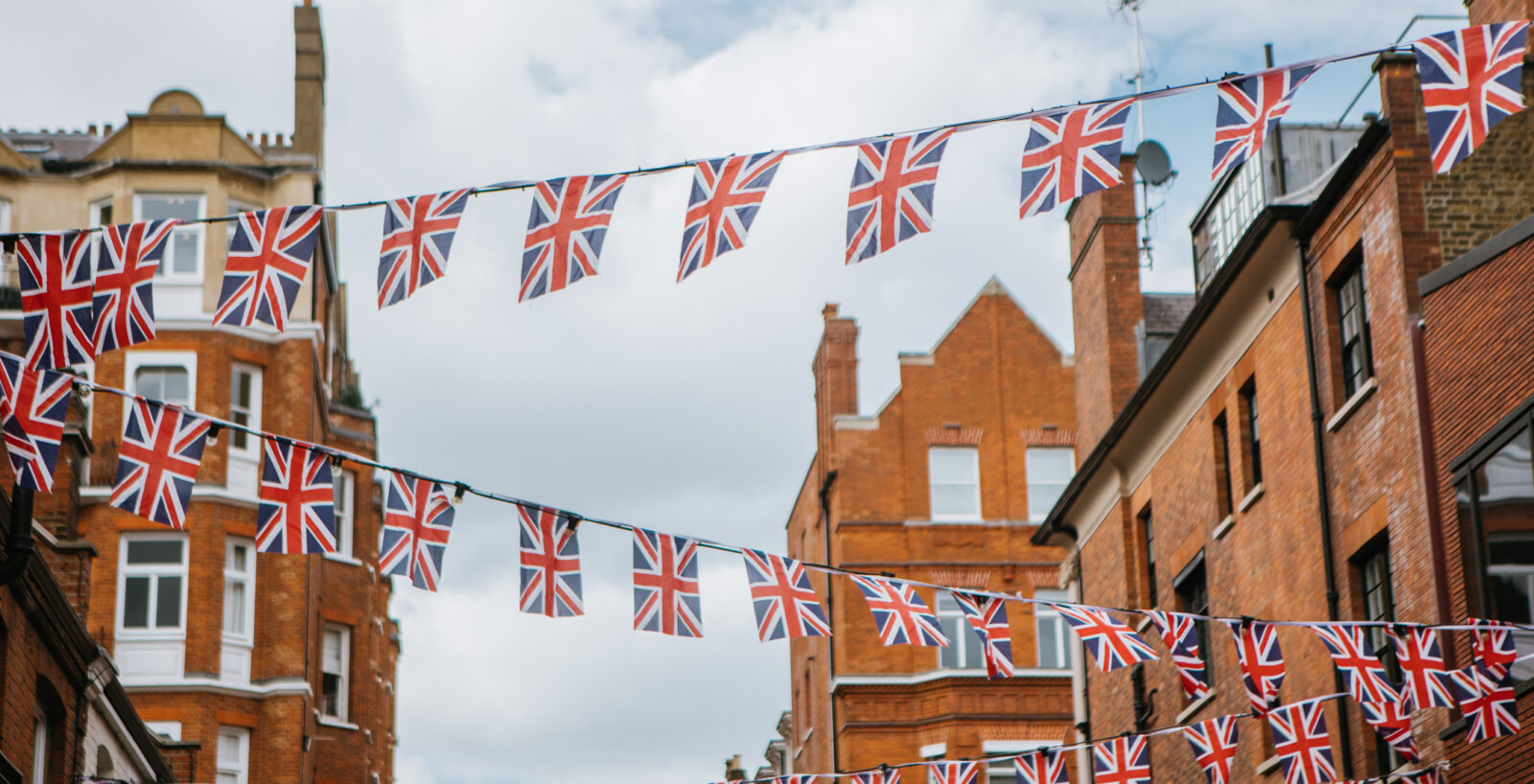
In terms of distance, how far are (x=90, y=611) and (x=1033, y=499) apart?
20.8 meters

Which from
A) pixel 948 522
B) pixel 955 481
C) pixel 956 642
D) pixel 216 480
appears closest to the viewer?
pixel 216 480

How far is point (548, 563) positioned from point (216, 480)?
889 inches

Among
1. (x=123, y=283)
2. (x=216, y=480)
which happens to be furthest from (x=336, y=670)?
(x=123, y=283)

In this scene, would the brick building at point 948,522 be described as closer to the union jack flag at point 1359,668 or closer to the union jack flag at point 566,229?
the union jack flag at point 1359,668

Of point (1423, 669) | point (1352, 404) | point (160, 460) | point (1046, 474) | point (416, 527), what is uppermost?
point (1046, 474)

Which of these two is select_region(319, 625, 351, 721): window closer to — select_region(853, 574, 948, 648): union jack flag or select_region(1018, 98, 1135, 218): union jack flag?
select_region(853, 574, 948, 648): union jack flag

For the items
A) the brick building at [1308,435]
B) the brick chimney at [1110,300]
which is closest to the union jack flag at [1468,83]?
the brick building at [1308,435]

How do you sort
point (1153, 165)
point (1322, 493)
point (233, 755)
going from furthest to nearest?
point (233, 755)
point (1153, 165)
point (1322, 493)

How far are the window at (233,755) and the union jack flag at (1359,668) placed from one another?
24.1 meters

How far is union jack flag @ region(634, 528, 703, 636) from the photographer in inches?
594

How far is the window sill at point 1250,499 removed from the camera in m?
22.1

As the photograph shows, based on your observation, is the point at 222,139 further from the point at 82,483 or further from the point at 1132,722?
the point at 1132,722

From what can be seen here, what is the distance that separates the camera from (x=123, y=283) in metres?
12.5

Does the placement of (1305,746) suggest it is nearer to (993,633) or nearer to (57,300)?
(993,633)
